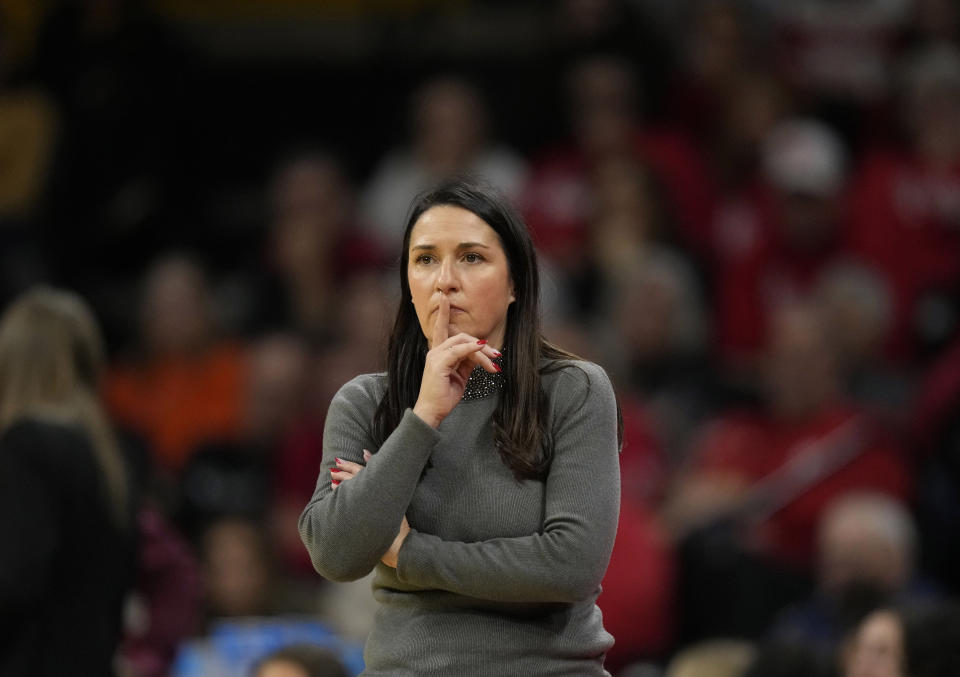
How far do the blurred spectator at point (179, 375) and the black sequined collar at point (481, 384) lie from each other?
192 inches

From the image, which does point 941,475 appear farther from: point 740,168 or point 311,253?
point 311,253

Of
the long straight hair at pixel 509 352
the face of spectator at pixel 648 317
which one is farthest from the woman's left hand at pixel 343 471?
the face of spectator at pixel 648 317

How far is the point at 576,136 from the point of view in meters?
8.28

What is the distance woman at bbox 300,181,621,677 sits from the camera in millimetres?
2576

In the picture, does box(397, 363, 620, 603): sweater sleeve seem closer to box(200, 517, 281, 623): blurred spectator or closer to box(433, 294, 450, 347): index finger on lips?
box(433, 294, 450, 347): index finger on lips

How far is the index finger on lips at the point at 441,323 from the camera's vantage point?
106 inches

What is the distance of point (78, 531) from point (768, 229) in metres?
4.55

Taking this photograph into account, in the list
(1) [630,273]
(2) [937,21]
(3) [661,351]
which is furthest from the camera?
(2) [937,21]

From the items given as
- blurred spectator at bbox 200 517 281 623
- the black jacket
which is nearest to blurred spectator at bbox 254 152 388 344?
blurred spectator at bbox 200 517 281 623

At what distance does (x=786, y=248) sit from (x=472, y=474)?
16.9 feet

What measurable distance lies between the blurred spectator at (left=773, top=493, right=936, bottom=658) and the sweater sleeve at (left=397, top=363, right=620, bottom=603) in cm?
271

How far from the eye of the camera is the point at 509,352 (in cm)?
278

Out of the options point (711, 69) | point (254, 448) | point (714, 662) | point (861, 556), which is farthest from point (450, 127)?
point (714, 662)

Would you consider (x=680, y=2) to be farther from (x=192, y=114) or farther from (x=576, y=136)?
(x=192, y=114)
